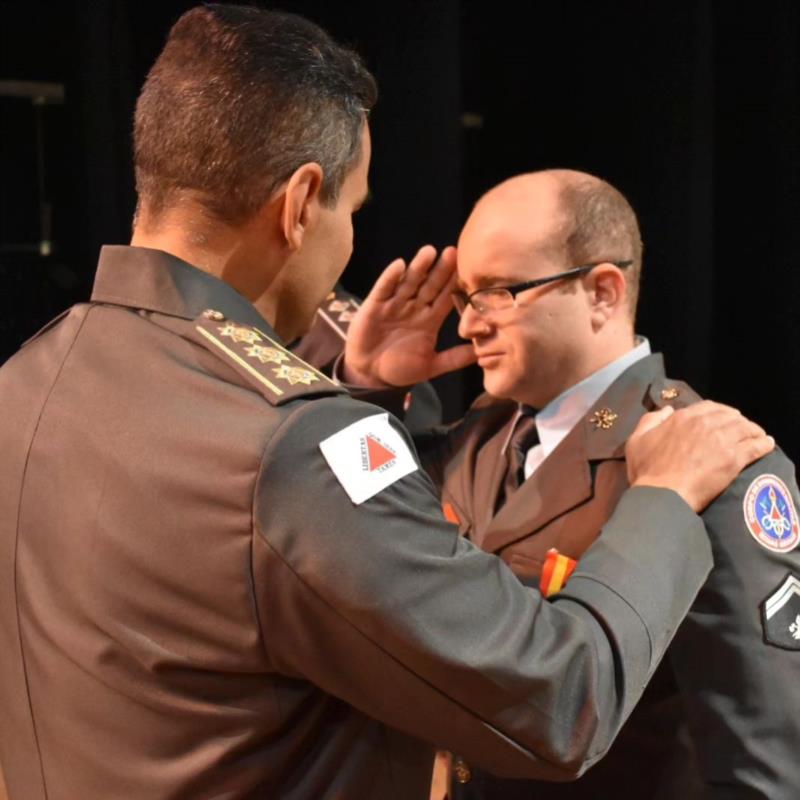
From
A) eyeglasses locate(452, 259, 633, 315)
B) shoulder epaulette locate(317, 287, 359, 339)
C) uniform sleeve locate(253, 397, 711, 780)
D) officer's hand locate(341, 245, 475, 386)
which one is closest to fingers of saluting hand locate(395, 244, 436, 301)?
officer's hand locate(341, 245, 475, 386)

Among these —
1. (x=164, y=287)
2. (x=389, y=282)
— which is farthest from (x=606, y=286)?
(x=164, y=287)

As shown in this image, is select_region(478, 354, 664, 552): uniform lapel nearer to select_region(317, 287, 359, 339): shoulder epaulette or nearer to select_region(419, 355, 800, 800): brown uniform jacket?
select_region(419, 355, 800, 800): brown uniform jacket

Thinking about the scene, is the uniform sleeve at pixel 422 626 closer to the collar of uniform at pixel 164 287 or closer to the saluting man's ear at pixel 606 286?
the collar of uniform at pixel 164 287

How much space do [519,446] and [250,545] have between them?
0.87 metres

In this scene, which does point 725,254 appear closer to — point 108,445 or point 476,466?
point 476,466

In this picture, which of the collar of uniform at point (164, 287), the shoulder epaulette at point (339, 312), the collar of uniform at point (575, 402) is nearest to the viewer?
the collar of uniform at point (164, 287)

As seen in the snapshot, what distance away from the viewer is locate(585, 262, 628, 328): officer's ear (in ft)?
5.44

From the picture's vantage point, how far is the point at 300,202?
104 cm

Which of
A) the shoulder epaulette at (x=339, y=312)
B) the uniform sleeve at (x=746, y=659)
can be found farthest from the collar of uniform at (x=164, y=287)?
the shoulder epaulette at (x=339, y=312)

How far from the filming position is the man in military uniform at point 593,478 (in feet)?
4.37

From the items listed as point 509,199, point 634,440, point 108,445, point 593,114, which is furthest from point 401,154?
point 108,445

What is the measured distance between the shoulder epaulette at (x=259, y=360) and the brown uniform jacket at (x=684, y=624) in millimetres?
346

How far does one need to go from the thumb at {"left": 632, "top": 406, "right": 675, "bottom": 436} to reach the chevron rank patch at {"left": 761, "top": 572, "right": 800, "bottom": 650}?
23 cm

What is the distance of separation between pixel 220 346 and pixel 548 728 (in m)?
0.41
